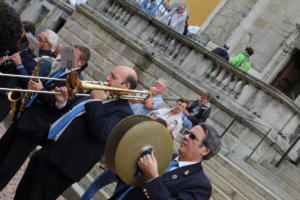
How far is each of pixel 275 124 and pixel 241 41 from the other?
654 cm

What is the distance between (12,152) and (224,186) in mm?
3587

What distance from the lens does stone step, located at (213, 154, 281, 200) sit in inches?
239

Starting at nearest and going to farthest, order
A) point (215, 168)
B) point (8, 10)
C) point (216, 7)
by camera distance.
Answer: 1. point (8, 10)
2. point (215, 168)
3. point (216, 7)

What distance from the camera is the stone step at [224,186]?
5922 millimetres

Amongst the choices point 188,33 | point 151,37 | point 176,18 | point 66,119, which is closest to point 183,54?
point 151,37

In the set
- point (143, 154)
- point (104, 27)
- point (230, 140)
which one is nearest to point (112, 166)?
point (143, 154)

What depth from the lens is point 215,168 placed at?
6539mm

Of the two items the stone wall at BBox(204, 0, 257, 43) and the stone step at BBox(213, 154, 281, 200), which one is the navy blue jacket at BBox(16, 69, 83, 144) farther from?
the stone wall at BBox(204, 0, 257, 43)

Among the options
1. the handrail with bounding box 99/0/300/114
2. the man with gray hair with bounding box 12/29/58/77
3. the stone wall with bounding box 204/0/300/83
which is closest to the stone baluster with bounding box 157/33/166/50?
the handrail with bounding box 99/0/300/114

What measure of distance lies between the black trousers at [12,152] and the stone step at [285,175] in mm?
5968

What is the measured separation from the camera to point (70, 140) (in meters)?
3.47

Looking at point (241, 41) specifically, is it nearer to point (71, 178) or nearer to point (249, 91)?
point (249, 91)

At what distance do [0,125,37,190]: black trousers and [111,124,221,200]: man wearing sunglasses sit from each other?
5.03 ft

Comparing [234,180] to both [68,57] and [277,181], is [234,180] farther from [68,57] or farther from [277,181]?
[68,57]
